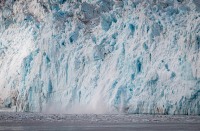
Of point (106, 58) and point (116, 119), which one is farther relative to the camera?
point (106, 58)

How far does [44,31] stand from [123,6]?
4.42m

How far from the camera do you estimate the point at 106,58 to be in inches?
1002

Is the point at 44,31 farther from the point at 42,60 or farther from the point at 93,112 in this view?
the point at 93,112

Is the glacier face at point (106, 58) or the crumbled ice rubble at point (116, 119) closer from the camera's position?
the crumbled ice rubble at point (116, 119)

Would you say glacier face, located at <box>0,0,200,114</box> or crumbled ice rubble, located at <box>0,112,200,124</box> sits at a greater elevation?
glacier face, located at <box>0,0,200,114</box>

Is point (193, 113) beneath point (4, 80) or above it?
beneath

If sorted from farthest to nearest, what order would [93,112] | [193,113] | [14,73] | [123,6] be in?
[14,73] → [123,6] → [93,112] → [193,113]

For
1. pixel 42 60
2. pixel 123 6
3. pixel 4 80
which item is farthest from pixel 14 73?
pixel 123 6

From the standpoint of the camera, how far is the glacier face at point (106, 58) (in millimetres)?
22906

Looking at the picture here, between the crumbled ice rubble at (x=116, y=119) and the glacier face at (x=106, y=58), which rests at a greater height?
the glacier face at (x=106, y=58)

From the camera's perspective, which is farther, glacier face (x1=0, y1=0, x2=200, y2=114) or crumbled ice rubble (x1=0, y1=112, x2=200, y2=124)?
glacier face (x1=0, y1=0, x2=200, y2=114)

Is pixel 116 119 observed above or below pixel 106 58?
below

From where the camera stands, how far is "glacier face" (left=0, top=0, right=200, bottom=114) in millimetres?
22906

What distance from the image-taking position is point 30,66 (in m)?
26.7
